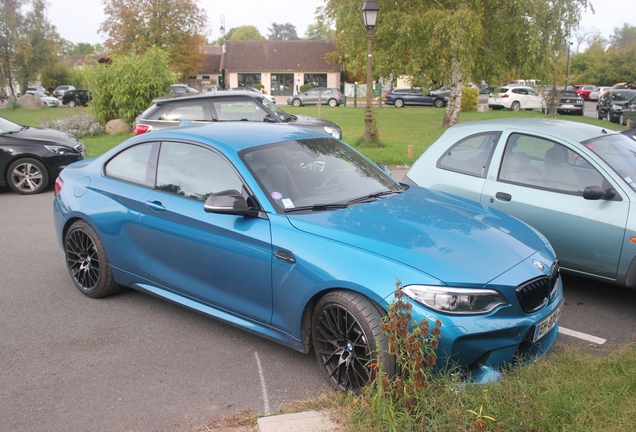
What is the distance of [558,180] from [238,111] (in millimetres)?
8741

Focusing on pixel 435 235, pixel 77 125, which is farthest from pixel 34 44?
pixel 435 235

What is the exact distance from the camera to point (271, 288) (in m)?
3.95

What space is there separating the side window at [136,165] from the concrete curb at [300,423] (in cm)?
252

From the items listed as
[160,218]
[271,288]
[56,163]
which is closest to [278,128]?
[160,218]

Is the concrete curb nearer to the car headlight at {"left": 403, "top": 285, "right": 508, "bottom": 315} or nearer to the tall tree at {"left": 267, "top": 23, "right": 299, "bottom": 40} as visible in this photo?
the car headlight at {"left": 403, "top": 285, "right": 508, "bottom": 315}

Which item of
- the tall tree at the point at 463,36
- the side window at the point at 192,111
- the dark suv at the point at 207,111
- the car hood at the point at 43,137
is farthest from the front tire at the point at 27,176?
the tall tree at the point at 463,36

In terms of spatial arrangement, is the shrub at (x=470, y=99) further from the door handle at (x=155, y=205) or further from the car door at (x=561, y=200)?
the door handle at (x=155, y=205)

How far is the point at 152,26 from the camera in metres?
50.8

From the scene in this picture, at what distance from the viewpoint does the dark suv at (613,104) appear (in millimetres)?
29359

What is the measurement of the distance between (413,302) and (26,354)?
3.01 meters

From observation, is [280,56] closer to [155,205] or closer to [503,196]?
[503,196]

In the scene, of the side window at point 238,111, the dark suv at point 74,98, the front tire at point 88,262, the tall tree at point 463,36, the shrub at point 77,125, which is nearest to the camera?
the front tire at point 88,262

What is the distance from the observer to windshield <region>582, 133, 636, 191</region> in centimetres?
528

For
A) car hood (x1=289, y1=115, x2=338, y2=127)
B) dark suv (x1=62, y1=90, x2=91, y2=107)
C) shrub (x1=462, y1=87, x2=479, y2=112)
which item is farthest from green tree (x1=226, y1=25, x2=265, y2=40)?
car hood (x1=289, y1=115, x2=338, y2=127)
